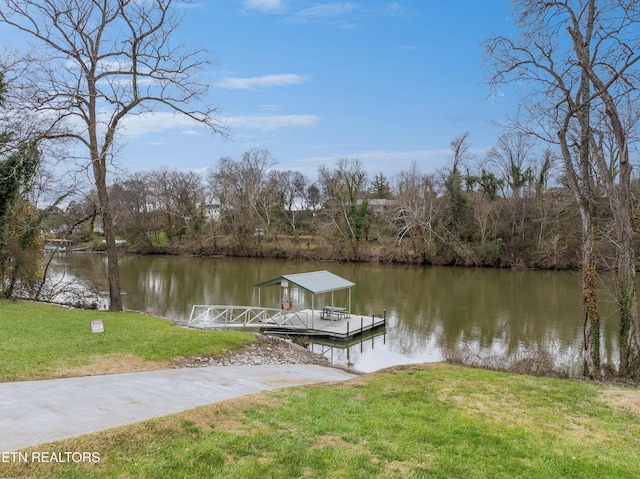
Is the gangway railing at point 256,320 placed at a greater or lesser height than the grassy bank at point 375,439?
lesser

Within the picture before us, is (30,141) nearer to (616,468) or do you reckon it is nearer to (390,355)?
(390,355)

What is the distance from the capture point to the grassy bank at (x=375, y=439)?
4246 millimetres

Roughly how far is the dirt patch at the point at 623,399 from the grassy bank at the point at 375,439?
43 mm

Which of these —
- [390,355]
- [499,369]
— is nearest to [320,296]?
[390,355]

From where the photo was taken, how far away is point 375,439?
513cm

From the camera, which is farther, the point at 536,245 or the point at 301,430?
the point at 536,245

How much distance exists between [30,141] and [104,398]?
37.6ft

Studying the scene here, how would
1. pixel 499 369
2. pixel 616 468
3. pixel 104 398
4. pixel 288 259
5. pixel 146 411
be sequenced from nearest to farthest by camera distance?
pixel 616 468, pixel 146 411, pixel 104 398, pixel 499 369, pixel 288 259

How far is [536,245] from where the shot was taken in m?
43.8

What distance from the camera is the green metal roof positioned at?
17578 millimetres

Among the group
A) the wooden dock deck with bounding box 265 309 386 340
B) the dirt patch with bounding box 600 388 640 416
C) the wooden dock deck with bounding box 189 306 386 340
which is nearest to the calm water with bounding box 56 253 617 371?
the wooden dock deck with bounding box 265 309 386 340

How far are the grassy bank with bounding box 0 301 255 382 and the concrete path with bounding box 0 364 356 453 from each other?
759 millimetres

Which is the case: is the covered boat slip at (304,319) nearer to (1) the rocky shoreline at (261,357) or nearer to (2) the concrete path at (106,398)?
(1) the rocky shoreline at (261,357)

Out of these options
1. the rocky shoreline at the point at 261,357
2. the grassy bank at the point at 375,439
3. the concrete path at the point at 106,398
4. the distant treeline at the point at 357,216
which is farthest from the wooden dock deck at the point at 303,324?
the distant treeline at the point at 357,216
